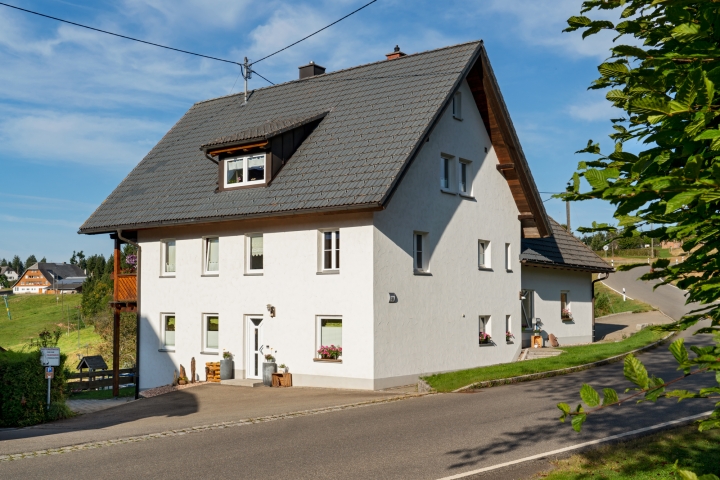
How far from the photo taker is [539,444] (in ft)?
35.4

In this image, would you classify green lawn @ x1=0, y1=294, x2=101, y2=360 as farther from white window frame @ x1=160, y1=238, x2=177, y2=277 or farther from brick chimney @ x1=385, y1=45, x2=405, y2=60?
brick chimney @ x1=385, y1=45, x2=405, y2=60

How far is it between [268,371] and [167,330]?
20.1ft

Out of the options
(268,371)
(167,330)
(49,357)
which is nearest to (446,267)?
(268,371)

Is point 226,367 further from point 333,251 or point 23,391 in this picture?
point 23,391

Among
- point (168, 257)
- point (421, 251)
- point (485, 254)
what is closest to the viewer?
point (421, 251)

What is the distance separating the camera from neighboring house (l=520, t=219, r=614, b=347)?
2970cm

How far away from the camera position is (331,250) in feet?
70.6

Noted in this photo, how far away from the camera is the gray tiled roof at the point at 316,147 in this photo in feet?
68.8

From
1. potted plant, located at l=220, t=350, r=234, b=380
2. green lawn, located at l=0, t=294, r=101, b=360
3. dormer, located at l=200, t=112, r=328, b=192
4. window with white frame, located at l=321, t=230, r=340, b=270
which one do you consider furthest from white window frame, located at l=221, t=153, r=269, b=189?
green lawn, located at l=0, t=294, r=101, b=360

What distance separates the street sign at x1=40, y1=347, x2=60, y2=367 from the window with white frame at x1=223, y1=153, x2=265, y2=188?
8241 mm

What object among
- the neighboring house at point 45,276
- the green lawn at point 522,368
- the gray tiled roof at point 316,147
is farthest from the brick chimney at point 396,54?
the neighboring house at point 45,276

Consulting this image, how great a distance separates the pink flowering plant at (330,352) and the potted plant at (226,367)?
3.74 m

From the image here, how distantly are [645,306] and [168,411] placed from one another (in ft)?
126

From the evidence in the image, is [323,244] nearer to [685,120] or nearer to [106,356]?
[685,120]
